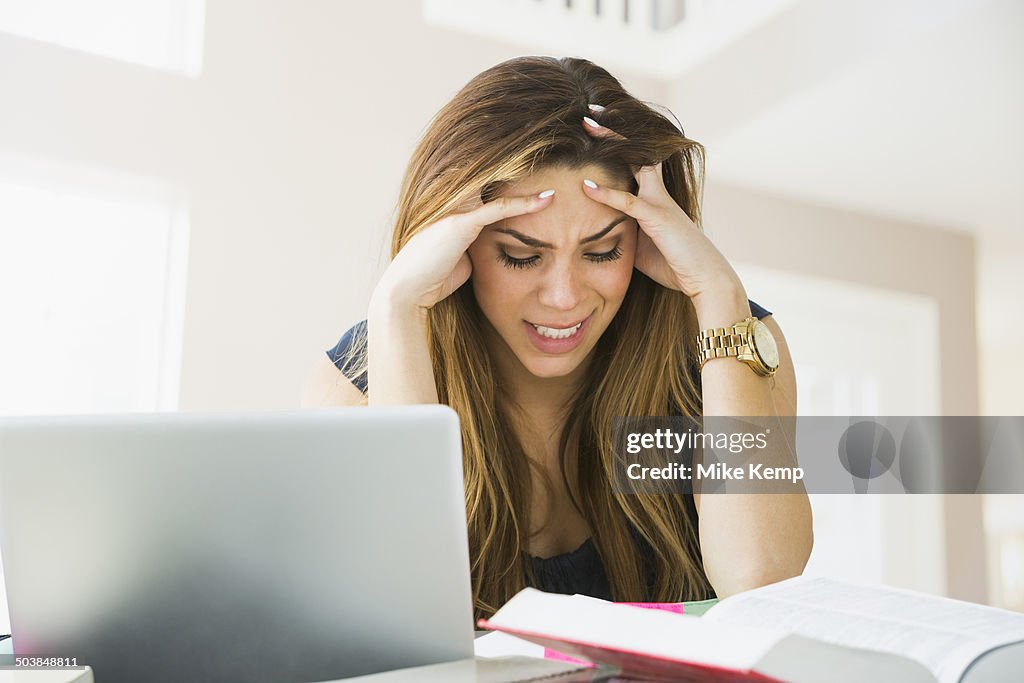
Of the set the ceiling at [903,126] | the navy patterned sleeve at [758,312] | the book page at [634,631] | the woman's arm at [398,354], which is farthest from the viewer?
the ceiling at [903,126]

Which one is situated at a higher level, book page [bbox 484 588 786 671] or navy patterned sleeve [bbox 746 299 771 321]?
navy patterned sleeve [bbox 746 299 771 321]

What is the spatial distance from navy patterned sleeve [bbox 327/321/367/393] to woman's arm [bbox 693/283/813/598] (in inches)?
22.4

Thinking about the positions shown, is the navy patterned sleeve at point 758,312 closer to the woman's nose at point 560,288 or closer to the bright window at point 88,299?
the woman's nose at point 560,288

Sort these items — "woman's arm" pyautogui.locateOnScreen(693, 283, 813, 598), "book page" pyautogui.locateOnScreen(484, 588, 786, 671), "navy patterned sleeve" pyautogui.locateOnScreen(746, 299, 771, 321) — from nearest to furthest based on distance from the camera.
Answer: "book page" pyautogui.locateOnScreen(484, 588, 786, 671) → "woman's arm" pyautogui.locateOnScreen(693, 283, 813, 598) → "navy patterned sleeve" pyautogui.locateOnScreen(746, 299, 771, 321)

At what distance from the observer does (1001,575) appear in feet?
12.8

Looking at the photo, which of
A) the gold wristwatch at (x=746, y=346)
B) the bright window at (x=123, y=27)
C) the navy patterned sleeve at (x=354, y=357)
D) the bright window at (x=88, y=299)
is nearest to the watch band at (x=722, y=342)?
the gold wristwatch at (x=746, y=346)

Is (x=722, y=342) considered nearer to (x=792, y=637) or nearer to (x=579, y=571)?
(x=579, y=571)

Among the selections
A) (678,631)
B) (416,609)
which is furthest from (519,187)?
(678,631)

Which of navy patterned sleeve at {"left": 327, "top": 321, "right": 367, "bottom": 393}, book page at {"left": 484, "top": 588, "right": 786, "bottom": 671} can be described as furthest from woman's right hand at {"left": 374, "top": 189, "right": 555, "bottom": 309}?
book page at {"left": 484, "top": 588, "right": 786, "bottom": 671}

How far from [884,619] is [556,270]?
0.85 meters

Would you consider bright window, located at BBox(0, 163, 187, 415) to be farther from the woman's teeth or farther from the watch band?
the watch band

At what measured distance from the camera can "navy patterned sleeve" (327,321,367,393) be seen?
1.62 meters

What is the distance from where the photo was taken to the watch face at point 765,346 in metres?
1.38

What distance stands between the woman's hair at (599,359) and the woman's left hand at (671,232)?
4 centimetres
